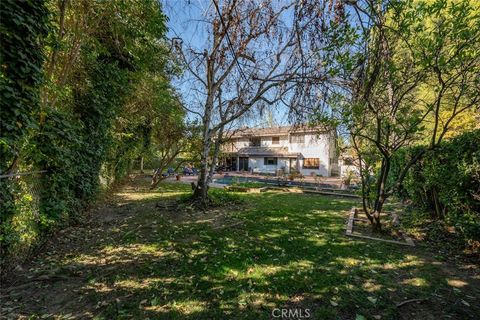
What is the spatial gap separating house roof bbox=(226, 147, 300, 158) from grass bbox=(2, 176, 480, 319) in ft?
76.5

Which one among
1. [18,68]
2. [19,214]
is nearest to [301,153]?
[19,214]

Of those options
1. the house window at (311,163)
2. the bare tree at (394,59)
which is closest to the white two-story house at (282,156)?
the house window at (311,163)

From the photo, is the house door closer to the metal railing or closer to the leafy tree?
the metal railing

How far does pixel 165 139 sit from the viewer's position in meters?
13.0

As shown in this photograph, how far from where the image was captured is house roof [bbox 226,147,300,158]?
28.4 meters

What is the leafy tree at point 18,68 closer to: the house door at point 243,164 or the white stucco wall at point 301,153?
the white stucco wall at point 301,153

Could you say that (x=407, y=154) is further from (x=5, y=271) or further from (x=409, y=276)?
(x=5, y=271)

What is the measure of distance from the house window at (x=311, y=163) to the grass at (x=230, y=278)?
73.6ft

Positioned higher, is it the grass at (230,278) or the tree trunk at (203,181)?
the tree trunk at (203,181)

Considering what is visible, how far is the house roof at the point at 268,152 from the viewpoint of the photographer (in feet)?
93.2

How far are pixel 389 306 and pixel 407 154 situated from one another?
6706mm

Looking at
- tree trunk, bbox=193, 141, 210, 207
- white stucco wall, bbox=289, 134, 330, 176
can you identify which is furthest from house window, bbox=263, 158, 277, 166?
tree trunk, bbox=193, 141, 210, 207

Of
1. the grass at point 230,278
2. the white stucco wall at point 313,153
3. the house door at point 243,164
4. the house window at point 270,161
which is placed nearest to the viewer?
the grass at point 230,278

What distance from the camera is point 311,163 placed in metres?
27.2
